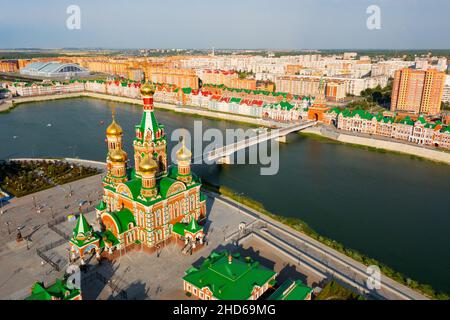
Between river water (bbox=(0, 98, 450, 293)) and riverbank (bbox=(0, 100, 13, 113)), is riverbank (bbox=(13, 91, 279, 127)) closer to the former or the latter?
riverbank (bbox=(0, 100, 13, 113))

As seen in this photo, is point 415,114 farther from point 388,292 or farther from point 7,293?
point 7,293

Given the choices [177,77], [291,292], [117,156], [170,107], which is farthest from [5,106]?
[291,292]

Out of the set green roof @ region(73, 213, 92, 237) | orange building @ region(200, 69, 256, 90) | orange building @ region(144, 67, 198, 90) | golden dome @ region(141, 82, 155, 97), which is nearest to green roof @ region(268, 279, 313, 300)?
green roof @ region(73, 213, 92, 237)

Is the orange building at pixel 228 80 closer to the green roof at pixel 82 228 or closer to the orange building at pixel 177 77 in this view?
the orange building at pixel 177 77

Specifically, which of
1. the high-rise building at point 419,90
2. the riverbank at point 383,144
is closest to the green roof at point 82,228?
the riverbank at point 383,144

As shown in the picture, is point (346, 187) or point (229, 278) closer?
point (229, 278)

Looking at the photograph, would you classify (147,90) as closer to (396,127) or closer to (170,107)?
(396,127)

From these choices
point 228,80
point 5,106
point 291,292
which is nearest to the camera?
point 291,292
